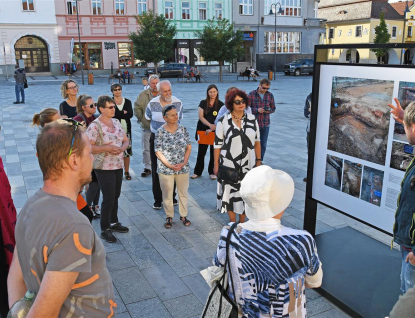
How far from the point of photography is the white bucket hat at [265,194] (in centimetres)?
211

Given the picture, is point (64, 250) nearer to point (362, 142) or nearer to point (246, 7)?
point (362, 142)

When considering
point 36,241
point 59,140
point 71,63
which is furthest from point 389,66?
point 71,63

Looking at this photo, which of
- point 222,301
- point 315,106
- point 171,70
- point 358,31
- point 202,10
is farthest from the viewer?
point 358,31

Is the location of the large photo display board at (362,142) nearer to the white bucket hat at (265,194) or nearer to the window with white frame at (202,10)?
the white bucket hat at (265,194)

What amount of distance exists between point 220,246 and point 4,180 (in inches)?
72.1

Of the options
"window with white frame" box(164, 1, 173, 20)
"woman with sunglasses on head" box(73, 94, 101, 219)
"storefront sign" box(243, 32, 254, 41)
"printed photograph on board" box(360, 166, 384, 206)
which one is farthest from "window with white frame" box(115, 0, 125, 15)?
"printed photograph on board" box(360, 166, 384, 206)

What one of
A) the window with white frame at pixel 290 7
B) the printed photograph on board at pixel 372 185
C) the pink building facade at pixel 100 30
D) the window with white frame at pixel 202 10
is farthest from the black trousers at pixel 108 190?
the window with white frame at pixel 290 7

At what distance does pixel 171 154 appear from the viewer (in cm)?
535

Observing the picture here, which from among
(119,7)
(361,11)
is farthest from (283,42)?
(361,11)

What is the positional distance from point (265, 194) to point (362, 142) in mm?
1908

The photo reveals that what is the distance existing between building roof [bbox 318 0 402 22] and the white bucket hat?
64398mm

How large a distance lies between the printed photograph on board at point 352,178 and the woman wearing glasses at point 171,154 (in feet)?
7.40

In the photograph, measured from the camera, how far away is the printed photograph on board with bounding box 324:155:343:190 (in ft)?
12.9

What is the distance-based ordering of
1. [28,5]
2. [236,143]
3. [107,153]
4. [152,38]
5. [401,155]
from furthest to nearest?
[28,5] < [152,38] < [236,143] < [107,153] < [401,155]
